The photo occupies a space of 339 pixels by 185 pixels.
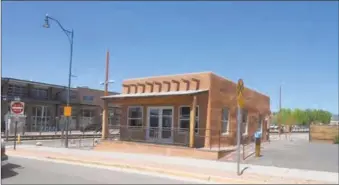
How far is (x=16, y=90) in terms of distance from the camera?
155 ft

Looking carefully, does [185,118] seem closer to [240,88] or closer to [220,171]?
[220,171]

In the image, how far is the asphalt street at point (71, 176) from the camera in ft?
38.2

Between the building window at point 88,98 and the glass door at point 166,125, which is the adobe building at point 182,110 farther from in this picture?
the building window at point 88,98

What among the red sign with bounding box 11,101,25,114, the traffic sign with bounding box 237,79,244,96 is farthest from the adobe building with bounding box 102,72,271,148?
the traffic sign with bounding box 237,79,244,96

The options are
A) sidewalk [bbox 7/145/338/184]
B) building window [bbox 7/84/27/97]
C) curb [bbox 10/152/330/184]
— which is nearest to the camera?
curb [bbox 10/152/330/184]

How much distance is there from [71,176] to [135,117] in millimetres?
12095

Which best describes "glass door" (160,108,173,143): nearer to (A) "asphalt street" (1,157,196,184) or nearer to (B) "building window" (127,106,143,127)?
(B) "building window" (127,106,143,127)

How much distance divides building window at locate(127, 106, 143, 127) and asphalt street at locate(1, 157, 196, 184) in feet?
30.8

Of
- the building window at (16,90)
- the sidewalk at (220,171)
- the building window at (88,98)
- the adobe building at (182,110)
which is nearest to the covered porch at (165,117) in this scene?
the adobe building at (182,110)

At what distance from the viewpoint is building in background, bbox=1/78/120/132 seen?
1829 inches

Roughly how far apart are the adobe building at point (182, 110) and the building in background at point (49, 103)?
21.6 metres

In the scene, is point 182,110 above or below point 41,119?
above

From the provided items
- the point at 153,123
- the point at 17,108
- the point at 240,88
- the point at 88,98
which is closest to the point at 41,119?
the point at 88,98

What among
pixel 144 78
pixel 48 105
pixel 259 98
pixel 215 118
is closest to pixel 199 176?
pixel 215 118
